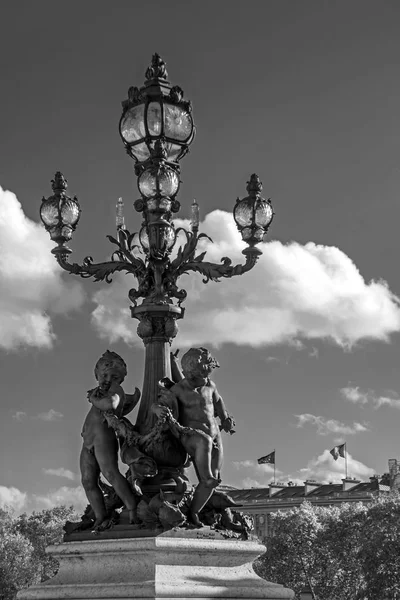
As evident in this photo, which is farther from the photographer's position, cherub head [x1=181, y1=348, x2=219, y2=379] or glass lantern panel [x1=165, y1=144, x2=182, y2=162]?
glass lantern panel [x1=165, y1=144, x2=182, y2=162]

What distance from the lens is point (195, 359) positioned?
46.9 feet

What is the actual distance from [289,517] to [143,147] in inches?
2537

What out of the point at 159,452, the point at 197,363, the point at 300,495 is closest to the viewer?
the point at 159,452

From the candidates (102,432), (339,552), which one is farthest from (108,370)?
(339,552)

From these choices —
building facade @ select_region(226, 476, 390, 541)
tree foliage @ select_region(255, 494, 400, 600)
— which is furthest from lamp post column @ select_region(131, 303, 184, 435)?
building facade @ select_region(226, 476, 390, 541)

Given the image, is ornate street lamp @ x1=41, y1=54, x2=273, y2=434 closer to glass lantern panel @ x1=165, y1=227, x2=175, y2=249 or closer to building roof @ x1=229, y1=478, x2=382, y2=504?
glass lantern panel @ x1=165, y1=227, x2=175, y2=249

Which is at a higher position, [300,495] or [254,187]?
[300,495]

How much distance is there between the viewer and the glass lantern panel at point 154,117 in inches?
614

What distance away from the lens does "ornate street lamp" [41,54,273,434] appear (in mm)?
14969

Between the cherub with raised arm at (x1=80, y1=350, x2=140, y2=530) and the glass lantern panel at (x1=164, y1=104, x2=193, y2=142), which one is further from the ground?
the glass lantern panel at (x1=164, y1=104, x2=193, y2=142)

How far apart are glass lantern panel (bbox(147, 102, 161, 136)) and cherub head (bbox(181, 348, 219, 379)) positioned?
3257 millimetres

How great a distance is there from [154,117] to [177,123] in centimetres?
36

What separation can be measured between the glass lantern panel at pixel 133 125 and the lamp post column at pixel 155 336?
96.5 inches

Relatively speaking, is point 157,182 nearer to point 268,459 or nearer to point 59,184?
point 59,184
